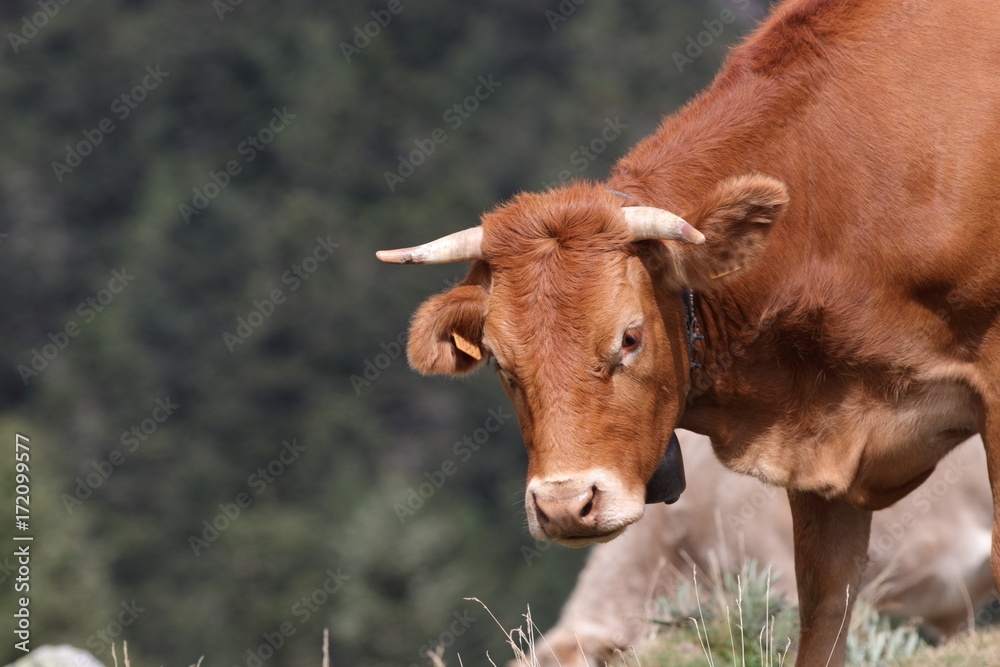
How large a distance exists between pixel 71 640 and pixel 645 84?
41986 millimetres

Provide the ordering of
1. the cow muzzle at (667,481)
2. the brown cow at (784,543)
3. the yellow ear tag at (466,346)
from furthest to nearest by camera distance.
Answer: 1. the brown cow at (784,543)
2. the cow muzzle at (667,481)
3. the yellow ear tag at (466,346)

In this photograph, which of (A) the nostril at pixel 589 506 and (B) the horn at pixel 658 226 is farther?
(B) the horn at pixel 658 226

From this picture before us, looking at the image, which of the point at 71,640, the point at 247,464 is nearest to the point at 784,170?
the point at 71,640

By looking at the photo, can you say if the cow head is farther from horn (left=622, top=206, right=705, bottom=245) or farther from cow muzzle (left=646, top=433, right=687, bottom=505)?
cow muzzle (left=646, top=433, right=687, bottom=505)

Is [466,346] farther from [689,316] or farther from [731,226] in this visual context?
[731,226]

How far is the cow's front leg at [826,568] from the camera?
5996mm

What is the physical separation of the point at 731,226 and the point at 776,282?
431 millimetres

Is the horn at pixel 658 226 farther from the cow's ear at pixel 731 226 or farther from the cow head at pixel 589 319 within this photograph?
the cow's ear at pixel 731 226

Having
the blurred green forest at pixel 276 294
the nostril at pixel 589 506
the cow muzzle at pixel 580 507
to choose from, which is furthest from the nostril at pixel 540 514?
the blurred green forest at pixel 276 294

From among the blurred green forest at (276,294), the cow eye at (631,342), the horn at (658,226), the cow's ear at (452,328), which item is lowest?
the blurred green forest at (276,294)

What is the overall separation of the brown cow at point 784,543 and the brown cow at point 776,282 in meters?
4.48

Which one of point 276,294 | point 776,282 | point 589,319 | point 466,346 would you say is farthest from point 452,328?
point 276,294

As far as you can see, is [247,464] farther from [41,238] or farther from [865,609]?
[865,609]

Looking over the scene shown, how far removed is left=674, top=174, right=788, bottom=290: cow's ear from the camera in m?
4.88
